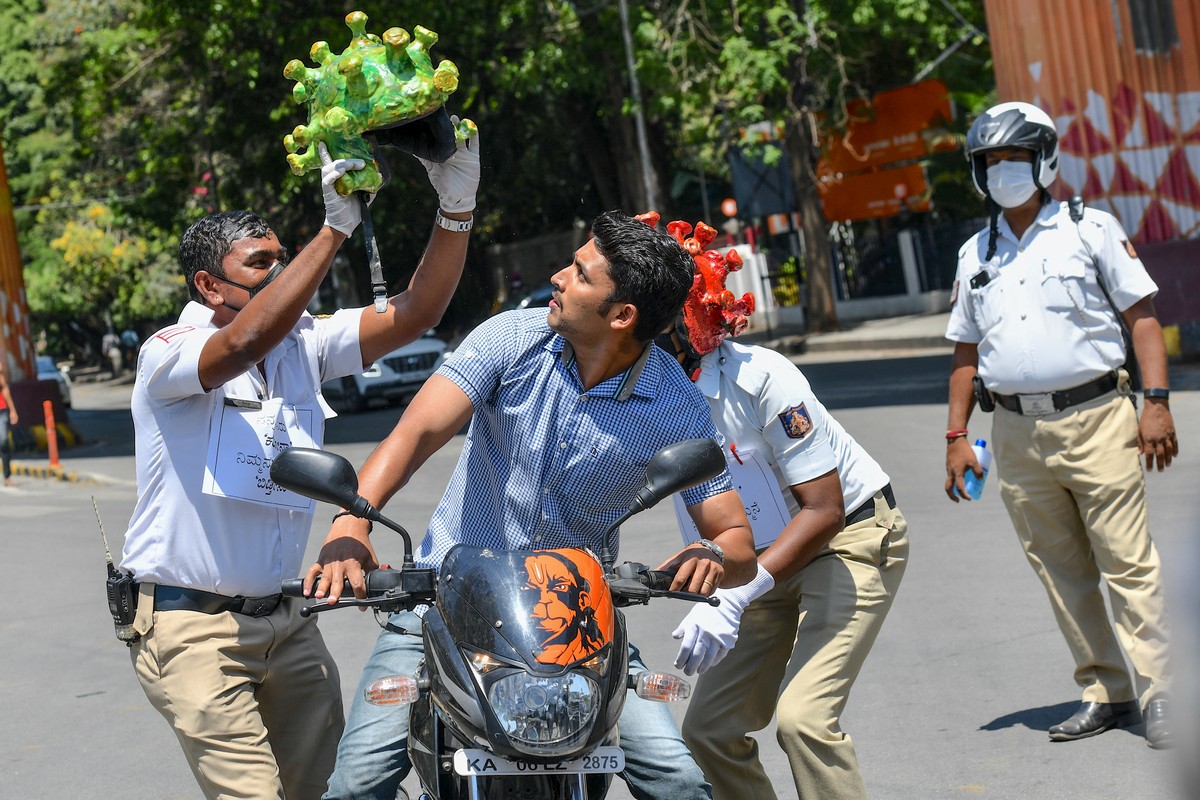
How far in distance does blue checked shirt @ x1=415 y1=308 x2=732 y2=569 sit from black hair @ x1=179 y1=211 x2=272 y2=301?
724mm

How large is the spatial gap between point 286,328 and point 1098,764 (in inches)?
128

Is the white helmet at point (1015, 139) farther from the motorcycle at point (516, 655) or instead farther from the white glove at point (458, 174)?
the motorcycle at point (516, 655)

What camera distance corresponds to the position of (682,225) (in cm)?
452

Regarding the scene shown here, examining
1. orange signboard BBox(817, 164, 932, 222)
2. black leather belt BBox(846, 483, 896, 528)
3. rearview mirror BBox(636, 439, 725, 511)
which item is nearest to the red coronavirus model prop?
black leather belt BBox(846, 483, 896, 528)

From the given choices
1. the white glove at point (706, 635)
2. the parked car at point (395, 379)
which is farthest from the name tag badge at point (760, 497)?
the parked car at point (395, 379)

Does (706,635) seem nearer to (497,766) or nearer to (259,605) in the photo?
(497,766)

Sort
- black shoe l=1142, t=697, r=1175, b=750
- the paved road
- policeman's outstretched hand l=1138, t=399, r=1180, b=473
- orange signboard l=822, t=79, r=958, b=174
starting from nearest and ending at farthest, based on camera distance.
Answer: black shoe l=1142, t=697, r=1175, b=750
the paved road
policeman's outstretched hand l=1138, t=399, r=1180, b=473
orange signboard l=822, t=79, r=958, b=174

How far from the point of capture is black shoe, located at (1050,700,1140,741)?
5.64m

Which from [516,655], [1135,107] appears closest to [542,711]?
[516,655]

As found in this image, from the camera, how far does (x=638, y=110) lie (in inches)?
1125

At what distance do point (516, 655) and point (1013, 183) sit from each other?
3.62 meters

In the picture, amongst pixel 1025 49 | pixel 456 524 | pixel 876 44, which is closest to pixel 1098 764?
pixel 456 524

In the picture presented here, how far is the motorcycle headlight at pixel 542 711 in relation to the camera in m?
2.84

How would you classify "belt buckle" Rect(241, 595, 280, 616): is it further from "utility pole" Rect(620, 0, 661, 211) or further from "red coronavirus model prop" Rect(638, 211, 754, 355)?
"utility pole" Rect(620, 0, 661, 211)
